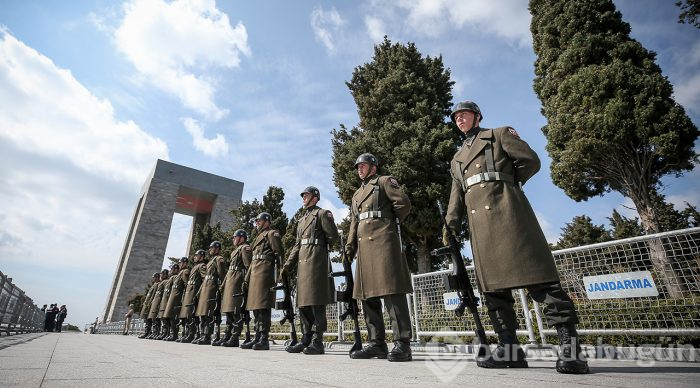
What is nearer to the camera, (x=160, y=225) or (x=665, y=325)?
(x=665, y=325)

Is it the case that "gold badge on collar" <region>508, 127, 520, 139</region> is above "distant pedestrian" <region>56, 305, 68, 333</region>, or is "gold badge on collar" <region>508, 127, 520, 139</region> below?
above

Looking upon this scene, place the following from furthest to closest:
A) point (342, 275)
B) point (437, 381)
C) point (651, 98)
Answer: point (651, 98), point (342, 275), point (437, 381)

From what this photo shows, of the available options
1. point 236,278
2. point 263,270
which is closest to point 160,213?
point 236,278

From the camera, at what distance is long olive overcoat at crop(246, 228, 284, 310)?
18.8 feet

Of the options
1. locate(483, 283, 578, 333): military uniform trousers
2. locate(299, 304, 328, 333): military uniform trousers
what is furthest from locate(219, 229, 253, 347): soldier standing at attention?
locate(483, 283, 578, 333): military uniform trousers

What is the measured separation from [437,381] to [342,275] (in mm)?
2970

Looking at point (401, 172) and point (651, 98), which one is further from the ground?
point (651, 98)

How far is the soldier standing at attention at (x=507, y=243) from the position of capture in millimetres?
2348

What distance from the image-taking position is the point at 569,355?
2152 mm

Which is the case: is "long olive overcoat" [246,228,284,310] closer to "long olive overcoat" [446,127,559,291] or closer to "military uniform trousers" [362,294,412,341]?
"military uniform trousers" [362,294,412,341]

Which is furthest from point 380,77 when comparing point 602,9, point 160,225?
point 160,225

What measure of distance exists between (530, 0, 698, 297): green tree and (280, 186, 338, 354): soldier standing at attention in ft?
36.3

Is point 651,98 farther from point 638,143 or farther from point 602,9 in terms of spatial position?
point 602,9

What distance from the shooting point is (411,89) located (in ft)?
50.3
